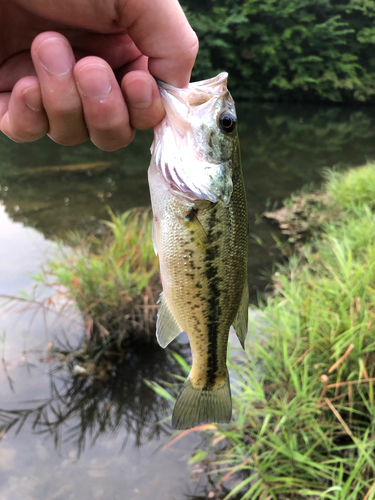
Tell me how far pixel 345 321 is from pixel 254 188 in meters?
8.06

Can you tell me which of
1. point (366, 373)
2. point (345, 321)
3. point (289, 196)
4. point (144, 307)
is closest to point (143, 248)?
point (144, 307)

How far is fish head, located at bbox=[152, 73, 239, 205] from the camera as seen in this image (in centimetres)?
143

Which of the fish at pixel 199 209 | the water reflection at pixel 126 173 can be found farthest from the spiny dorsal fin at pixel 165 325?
the water reflection at pixel 126 173

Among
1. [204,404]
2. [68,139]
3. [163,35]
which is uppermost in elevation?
[163,35]

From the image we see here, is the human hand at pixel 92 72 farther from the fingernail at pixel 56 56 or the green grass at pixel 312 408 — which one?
the green grass at pixel 312 408

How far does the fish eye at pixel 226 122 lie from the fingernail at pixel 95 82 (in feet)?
1.40

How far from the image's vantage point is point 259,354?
3.12m

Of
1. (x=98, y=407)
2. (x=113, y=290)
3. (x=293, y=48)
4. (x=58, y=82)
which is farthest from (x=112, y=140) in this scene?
(x=293, y=48)

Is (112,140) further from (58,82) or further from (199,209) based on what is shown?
(199,209)

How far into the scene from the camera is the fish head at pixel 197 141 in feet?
4.68

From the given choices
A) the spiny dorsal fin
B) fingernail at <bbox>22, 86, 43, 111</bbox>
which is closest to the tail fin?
the spiny dorsal fin

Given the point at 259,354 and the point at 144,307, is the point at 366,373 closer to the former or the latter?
the point at 259,354

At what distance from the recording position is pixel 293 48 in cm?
2889

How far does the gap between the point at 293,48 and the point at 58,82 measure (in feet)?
106
